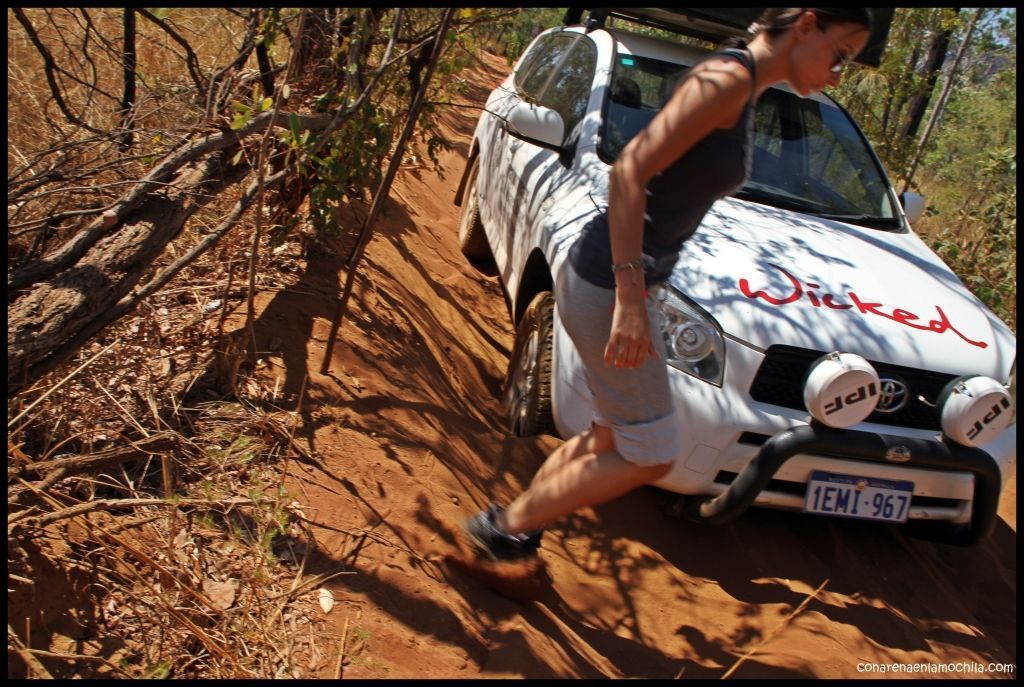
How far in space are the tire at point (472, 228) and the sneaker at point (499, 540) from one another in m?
3.40

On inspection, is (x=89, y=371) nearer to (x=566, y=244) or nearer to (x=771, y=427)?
(x=566, y=244)

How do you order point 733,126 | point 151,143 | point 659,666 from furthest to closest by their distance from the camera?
point 151,143 < point 659,666 < point 733,126

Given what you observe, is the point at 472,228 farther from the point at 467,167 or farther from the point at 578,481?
the point at 578,481

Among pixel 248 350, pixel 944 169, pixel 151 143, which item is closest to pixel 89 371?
pixel 248 350

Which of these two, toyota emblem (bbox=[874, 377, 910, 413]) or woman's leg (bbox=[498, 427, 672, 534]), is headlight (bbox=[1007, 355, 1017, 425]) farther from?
woman's leg (bbox=[498, 427, 672, 534])

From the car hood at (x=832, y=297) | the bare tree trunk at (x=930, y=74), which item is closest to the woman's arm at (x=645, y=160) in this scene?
the car hood at (x=832, y=297)

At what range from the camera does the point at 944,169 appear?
52.0 ft

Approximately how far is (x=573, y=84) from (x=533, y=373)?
1751 mm

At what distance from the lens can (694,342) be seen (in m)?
3.25

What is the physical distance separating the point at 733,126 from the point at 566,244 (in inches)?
62.4

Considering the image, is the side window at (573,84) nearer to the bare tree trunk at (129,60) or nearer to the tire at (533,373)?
the tire at (533,373)

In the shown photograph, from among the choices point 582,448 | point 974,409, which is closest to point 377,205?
point 582,448

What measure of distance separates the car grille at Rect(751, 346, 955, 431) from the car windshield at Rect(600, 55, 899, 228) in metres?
1.19

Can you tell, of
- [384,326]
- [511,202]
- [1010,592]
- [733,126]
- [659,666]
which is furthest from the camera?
[511,202]
